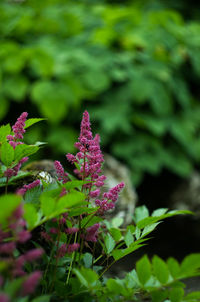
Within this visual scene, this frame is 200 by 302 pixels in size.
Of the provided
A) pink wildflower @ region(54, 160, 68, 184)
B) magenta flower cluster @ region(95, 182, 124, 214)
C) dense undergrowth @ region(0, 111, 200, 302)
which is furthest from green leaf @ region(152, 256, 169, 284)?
pink wildflower @ region(54, 160, 68, 184)

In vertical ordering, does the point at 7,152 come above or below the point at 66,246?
above

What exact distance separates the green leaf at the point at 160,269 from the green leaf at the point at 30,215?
10.4 inches

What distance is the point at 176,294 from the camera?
863mm

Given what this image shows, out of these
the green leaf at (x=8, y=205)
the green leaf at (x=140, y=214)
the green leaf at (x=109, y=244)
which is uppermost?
the green leaf at (x=8, y=205)

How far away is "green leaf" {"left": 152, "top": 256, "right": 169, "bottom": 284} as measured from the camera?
0.78 metres

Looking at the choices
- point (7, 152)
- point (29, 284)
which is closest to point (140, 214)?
point (7, 152)

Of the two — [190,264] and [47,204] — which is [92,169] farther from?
[190,264]

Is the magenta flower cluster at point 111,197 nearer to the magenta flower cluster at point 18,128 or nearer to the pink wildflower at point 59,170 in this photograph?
the pink wildflower at point 59,170

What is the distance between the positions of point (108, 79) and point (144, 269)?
369 centimetres

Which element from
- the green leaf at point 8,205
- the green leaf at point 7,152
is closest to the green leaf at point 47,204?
the green leaf at point 8,205

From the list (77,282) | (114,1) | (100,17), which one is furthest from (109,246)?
Result: (114,1)

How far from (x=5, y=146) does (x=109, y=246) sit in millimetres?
407

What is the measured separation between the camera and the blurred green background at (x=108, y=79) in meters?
4.04

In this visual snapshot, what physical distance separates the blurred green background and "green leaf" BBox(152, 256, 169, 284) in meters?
3.21
